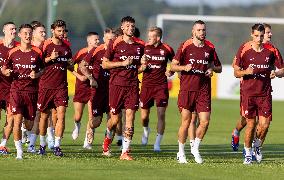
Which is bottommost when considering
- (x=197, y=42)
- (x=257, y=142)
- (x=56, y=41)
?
(x=257, y=142)

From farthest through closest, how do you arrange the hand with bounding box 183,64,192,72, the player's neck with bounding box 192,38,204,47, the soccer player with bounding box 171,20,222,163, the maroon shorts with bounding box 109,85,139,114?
the maroon shorts with bounding box 109,85,139,114 < the player's neck with bounding box 192,38,204,47 < the soccer player with bounding box 171,20,222,163 < the hand with bounding box 183,64,192,72

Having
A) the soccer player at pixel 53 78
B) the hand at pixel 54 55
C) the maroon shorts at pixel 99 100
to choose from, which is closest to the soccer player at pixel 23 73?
the hand at pixel 54 55

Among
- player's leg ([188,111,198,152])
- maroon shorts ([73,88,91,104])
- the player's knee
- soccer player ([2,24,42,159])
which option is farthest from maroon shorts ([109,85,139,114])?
maroon shorts ([73,88,91,104])

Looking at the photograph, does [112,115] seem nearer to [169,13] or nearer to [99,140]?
[99,140]

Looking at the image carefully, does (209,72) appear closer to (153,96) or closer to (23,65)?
(23,65)

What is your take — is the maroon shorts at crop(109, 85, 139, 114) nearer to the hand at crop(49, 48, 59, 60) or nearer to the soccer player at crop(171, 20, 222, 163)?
the soccer player at crop(171, 20, 222, 163)

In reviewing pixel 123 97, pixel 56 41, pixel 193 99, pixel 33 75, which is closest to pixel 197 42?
pixel 193 99

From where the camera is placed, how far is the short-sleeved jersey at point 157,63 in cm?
2228

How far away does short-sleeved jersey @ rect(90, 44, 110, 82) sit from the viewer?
21.8 metres

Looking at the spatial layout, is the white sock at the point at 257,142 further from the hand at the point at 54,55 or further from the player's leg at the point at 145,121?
the hand at the point at 54,55

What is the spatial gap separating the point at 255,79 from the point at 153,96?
12.7 feet

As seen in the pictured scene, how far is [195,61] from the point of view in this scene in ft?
62.2

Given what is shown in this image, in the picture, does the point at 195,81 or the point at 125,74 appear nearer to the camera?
the point at 195,81

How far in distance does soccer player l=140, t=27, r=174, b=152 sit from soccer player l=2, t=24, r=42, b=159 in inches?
145
